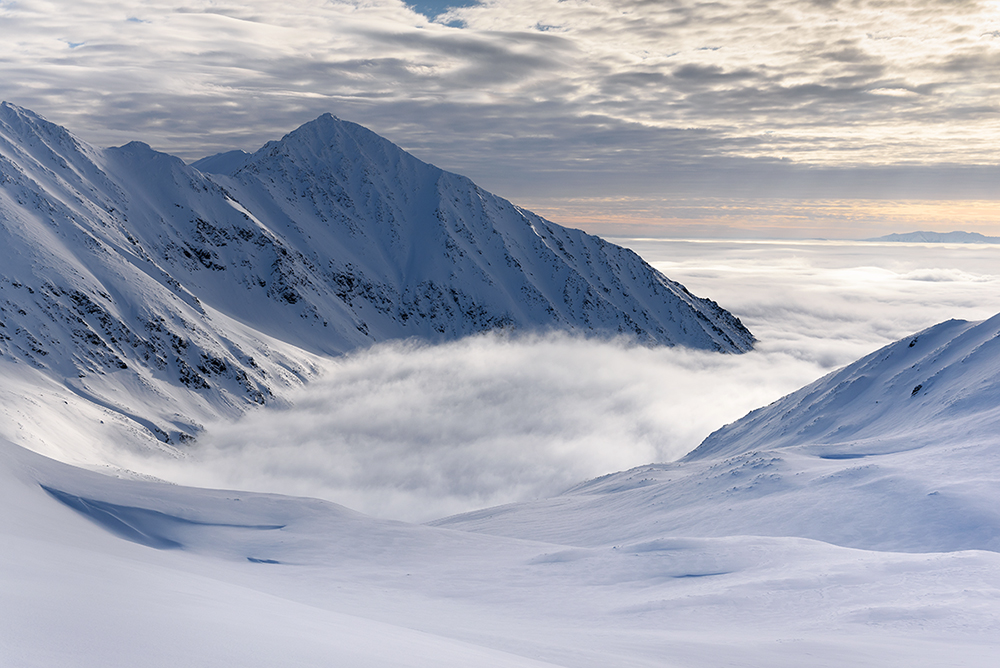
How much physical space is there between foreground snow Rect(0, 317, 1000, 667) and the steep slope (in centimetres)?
17

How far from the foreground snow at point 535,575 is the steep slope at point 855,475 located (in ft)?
0.54

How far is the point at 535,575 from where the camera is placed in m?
17.4

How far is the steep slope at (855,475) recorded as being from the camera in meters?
22.6

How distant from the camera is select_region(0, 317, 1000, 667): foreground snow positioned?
6.79 m

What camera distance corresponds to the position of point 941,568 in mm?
14578

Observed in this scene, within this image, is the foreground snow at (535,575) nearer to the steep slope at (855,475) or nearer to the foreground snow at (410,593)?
the foreground snow at (410,593)

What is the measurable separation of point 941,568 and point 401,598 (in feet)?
40.2

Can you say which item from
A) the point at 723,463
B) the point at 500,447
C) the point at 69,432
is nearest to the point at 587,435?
the point at 500,447

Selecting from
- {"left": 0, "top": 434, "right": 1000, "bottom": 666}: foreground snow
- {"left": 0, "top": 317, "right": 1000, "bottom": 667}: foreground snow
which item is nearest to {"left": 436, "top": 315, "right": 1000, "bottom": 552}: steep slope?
{"left": 0, "top": 317, "right": 1000, "bottom": 667}: foreground snow

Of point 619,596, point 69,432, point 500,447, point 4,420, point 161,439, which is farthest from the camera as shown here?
point 500,447

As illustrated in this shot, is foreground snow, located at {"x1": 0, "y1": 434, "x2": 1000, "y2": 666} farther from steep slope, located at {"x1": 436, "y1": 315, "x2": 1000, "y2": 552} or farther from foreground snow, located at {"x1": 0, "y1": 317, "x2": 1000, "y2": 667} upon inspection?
steep slope, located at {"x1": 436, "y1": 315, "x2": 1000, "y2": 552}

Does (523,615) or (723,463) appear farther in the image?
(723,463)

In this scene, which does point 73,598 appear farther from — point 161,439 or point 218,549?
point 161,439

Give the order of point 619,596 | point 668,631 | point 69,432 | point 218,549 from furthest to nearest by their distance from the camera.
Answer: point 69,432, point 218,549, point 619,596, point 668,631
